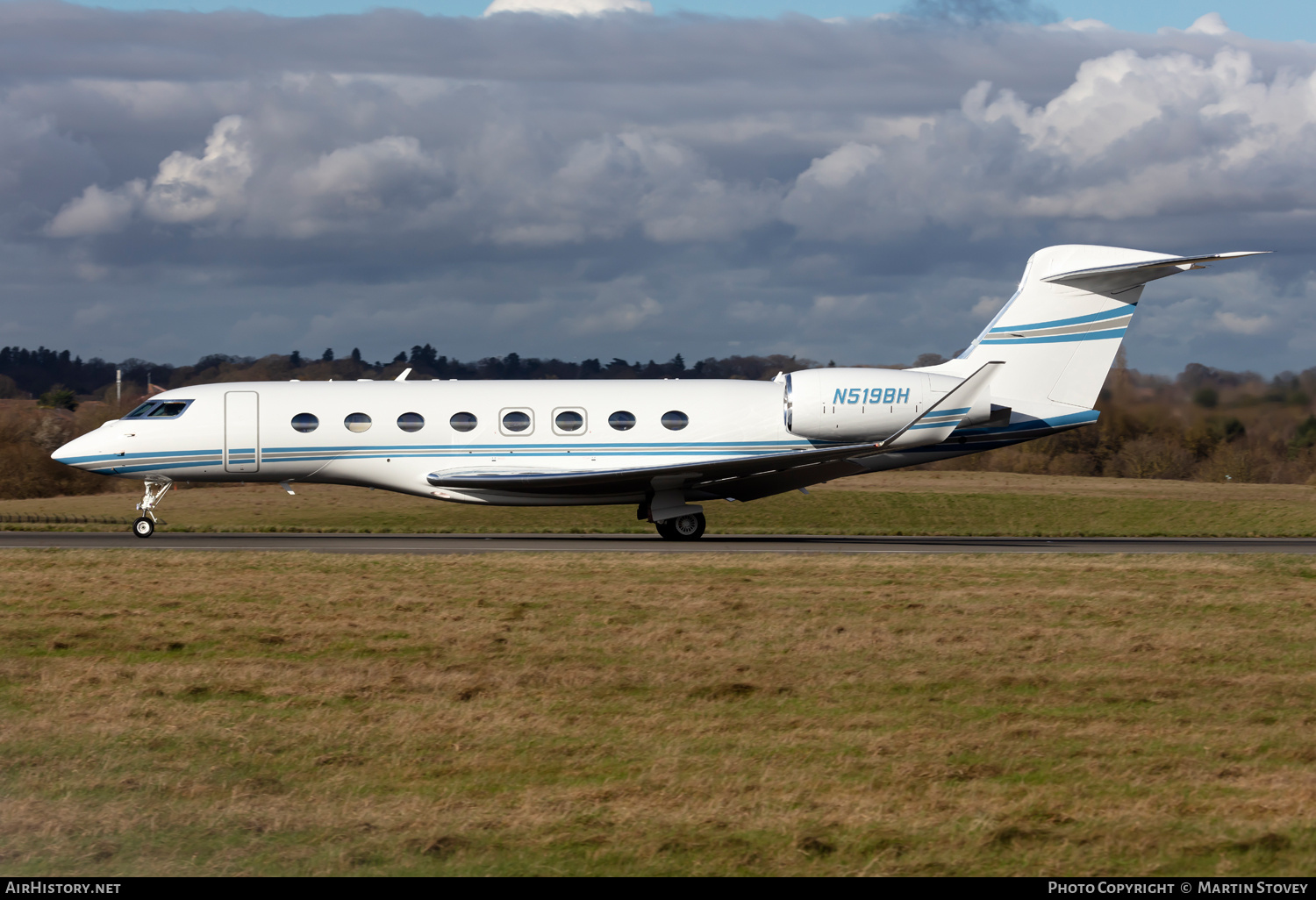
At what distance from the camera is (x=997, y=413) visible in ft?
80.0

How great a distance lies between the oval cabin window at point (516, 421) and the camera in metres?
24.4

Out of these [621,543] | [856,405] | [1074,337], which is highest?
[1074,337]

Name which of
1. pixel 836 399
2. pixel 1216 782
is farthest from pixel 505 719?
pixel 836 399

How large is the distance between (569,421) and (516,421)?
1119 millimetres

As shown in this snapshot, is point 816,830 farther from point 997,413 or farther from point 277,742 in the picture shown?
point 997,413

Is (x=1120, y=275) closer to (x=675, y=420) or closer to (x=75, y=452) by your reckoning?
(x=675, y=420)

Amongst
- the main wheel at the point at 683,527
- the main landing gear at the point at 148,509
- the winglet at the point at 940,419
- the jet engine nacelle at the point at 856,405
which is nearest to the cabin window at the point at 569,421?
the main wheel at the point at 683,527

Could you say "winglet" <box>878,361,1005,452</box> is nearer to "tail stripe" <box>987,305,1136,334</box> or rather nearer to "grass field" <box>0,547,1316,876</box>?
"tail stripe" <box>987,305,1136,334</box>

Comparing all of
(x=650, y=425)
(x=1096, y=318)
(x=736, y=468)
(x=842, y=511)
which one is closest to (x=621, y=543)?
(x=650, y=425)

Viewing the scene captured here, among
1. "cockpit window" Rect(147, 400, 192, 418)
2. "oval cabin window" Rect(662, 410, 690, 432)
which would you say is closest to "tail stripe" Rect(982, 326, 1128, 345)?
"oval cabin window" Rect(662, 410, 690, 432)

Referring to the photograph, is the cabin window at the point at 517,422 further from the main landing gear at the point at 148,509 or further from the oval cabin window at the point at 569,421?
the main landing gear at the point at 148,509

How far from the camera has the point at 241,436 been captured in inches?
968

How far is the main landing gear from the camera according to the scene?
24.5 metres

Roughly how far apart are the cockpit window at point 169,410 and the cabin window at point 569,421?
26.0 feet
